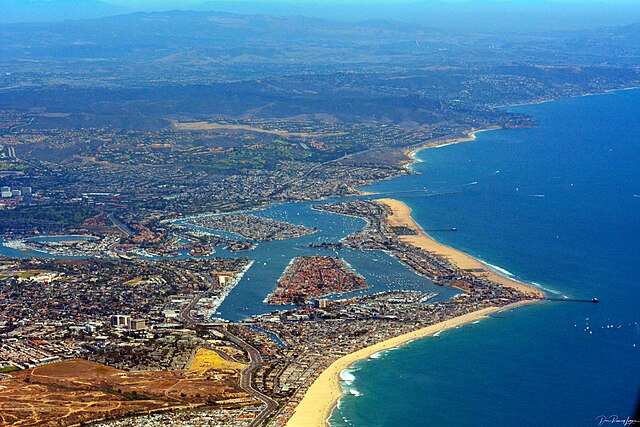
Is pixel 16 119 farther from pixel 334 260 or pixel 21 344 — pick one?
pixel 21 344

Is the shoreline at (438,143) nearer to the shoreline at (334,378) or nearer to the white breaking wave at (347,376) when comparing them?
the shoreline at (334,378)

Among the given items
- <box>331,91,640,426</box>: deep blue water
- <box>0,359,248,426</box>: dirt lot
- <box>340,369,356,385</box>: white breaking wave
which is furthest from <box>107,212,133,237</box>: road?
<box>340,369,356,385</box>: white breaking wave

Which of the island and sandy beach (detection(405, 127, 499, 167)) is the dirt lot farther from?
sandy beach (detection(405, 127, 499, 167))

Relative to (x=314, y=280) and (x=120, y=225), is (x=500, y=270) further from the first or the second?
(x=120, y=225)

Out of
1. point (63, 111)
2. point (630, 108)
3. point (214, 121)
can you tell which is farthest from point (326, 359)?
point (630, 108)

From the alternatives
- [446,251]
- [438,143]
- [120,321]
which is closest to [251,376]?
[120,321]

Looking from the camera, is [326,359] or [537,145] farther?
[537,145]

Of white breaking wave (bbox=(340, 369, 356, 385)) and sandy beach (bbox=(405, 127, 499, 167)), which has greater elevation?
white breaking wave (bbox=(340, 369, 356, 385))
